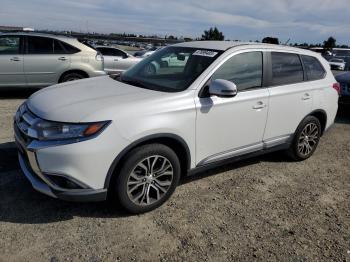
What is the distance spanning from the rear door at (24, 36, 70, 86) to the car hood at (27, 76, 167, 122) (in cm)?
473

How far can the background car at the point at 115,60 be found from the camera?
1241 cm

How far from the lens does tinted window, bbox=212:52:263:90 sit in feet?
13.3

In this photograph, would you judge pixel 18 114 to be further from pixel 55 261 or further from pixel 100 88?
pixel 55 261

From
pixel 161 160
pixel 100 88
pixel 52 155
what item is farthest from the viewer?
pixel 100 88

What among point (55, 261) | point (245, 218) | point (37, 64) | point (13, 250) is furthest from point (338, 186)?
point (37, 64)

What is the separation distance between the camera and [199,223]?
354 centimetres

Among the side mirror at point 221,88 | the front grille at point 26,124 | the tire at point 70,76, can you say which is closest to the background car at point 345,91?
the side mirror at point 221,88

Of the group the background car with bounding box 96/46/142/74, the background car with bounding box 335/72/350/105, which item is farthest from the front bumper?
the background car with bounding box 96/46/142/74

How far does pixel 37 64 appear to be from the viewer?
8.38 m

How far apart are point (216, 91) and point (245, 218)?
1.34 m

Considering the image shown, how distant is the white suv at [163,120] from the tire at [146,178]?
0.03 feet

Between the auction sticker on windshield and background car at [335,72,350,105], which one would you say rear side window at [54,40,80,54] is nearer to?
the auction sticker on windshield

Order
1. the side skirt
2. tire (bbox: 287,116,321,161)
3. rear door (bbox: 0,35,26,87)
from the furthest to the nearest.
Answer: rear door (bbox: 0,35,26,87) → tire (bbox: 287,116,321,161) → the side skirt

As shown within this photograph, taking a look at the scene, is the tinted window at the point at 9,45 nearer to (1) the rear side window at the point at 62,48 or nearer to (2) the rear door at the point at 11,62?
(2) the rear door at the point at 11,62
